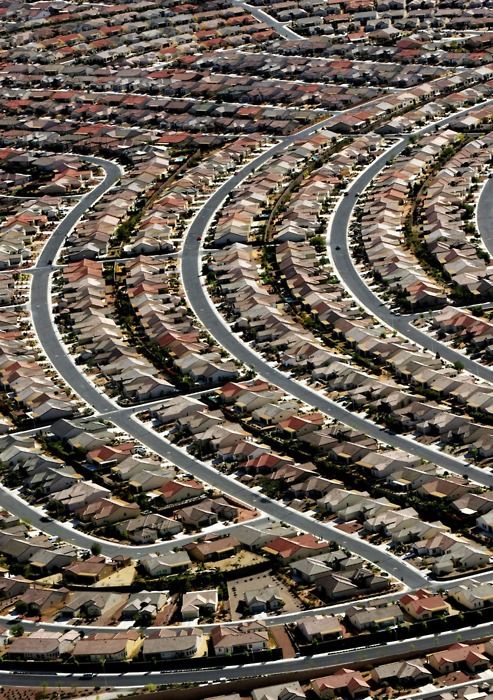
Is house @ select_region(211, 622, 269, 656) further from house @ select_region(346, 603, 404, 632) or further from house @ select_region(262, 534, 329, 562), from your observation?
house @ select_region(262, 534, 329, 562)

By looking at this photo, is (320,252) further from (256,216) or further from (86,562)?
(86,562)

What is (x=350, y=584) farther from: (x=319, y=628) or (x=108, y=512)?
(x=108, y=512)

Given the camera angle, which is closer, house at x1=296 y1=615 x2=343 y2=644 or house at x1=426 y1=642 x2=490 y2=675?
house at x1=426 y1=642 x2=490 y2=675

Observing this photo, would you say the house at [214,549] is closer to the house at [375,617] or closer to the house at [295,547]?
the house at [295,547]

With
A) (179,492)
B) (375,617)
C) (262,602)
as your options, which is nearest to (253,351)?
(179,492)

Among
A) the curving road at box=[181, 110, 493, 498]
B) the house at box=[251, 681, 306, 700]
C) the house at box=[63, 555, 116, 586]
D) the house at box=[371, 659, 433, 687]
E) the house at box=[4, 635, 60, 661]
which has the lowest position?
the house at box=[251, 681, 306, 700]

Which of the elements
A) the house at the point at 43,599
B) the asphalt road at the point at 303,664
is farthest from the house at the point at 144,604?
the asphalt road at the point at 303,664

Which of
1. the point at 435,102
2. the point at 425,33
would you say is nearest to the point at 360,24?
the point at 425,33

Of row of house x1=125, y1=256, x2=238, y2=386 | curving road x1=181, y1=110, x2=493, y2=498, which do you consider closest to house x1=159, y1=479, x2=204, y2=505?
curving road x1=181, y1=110, x2=493, y2=498
